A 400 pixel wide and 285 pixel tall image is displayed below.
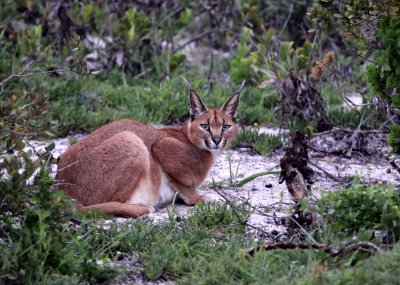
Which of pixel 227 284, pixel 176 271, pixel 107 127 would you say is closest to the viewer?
pixel 227 284

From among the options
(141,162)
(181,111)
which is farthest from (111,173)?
(181,111)

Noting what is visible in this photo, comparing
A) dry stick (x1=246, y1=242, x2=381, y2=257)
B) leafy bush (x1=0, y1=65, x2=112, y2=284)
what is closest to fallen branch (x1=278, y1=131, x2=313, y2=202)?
dry stick (x1=246, y1=242, x2=381, y2=257)

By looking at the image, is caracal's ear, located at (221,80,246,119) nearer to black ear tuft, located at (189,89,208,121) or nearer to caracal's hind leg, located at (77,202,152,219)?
black ear tuft, located at (189,89,208,121)

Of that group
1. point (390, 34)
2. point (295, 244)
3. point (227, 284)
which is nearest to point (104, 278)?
point (227, 284)

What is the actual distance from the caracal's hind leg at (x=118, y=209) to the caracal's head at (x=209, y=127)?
3.39 feet

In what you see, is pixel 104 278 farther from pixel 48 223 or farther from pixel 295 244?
pixel 295 244

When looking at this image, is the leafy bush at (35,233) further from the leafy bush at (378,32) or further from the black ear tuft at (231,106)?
the black ear tuft at (231,106)

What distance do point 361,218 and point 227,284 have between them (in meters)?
1.00

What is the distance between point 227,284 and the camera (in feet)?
15.4

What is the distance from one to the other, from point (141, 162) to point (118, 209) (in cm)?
50

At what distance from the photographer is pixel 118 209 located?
6.13 metres

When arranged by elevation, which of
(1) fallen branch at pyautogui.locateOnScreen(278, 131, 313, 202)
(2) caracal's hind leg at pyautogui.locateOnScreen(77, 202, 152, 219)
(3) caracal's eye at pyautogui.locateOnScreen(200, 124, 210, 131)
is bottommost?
(2) caracal's hind leg at pyautogui.locateOnScreen(77, 202, 152, 219)

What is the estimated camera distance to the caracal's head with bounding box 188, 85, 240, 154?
7.05 metres

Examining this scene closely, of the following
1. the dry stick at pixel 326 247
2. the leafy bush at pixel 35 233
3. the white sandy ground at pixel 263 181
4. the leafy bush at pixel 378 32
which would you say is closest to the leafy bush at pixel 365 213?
the dry stick at pixel 326 247
